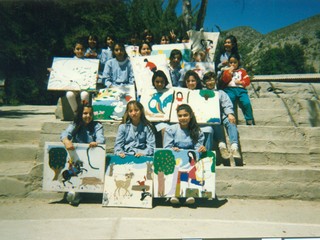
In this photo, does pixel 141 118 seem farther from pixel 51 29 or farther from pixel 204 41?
pixel 51 29

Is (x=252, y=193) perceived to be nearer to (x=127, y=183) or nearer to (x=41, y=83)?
(x=127, y=183)

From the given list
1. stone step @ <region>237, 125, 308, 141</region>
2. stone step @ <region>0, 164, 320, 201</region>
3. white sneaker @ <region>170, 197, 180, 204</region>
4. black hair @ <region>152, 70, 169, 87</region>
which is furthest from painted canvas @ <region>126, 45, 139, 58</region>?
white sneaker @ <region>170, 197, 180, 204</region>

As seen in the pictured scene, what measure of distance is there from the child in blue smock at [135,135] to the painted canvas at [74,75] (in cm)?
119

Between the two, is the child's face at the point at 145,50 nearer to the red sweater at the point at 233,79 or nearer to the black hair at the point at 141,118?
the red sweater at the point at 233,79

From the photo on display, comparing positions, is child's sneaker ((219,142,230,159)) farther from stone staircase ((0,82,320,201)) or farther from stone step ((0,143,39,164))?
stone step ((0,143,39,164))

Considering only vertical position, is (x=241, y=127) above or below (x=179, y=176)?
above

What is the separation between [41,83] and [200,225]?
48.1 feet

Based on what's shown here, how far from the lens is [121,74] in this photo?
A: 17.8 feet

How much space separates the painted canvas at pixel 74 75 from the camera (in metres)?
4.94

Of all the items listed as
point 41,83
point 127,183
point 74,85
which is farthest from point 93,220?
point 41,83

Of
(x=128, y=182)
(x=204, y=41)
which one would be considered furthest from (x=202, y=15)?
(x=128, y=182)

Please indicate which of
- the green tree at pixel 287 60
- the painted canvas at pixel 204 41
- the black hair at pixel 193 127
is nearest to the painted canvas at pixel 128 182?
the black hair at pixel 193 127

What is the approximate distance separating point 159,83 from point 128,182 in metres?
1.68

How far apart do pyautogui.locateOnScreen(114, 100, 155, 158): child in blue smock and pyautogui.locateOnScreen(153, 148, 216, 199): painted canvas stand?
0.29m
